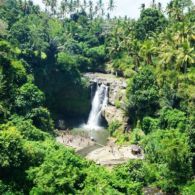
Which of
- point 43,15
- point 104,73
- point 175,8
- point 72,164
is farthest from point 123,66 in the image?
point 72,164

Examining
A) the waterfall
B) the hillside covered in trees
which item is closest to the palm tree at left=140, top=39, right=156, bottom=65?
the hillside covered in trees

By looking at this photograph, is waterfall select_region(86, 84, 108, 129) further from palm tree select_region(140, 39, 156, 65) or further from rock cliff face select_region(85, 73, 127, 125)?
palm tree select_region(140, 39, 156, 65)

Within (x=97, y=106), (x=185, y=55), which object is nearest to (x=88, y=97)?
(x=97, y=106)

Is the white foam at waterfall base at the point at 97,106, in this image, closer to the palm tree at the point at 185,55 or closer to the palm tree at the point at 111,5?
the palm tree at the point at 185,55

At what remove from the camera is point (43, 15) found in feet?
Answer: 316

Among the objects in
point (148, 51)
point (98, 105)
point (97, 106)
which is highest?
point (148, 51)

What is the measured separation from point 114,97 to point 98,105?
154 inches

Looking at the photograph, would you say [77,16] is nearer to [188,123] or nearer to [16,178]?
[188,123]

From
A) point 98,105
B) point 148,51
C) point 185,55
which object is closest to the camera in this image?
point 185,55

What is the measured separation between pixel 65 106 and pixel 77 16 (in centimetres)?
3632

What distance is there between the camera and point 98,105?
7175 cm

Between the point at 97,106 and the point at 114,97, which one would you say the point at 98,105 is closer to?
the point at 97,106

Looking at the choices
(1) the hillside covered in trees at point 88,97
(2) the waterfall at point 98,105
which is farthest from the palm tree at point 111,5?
(2) the waterfall at point 98,105

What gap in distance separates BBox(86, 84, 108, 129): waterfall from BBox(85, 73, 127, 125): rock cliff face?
0.92 m
